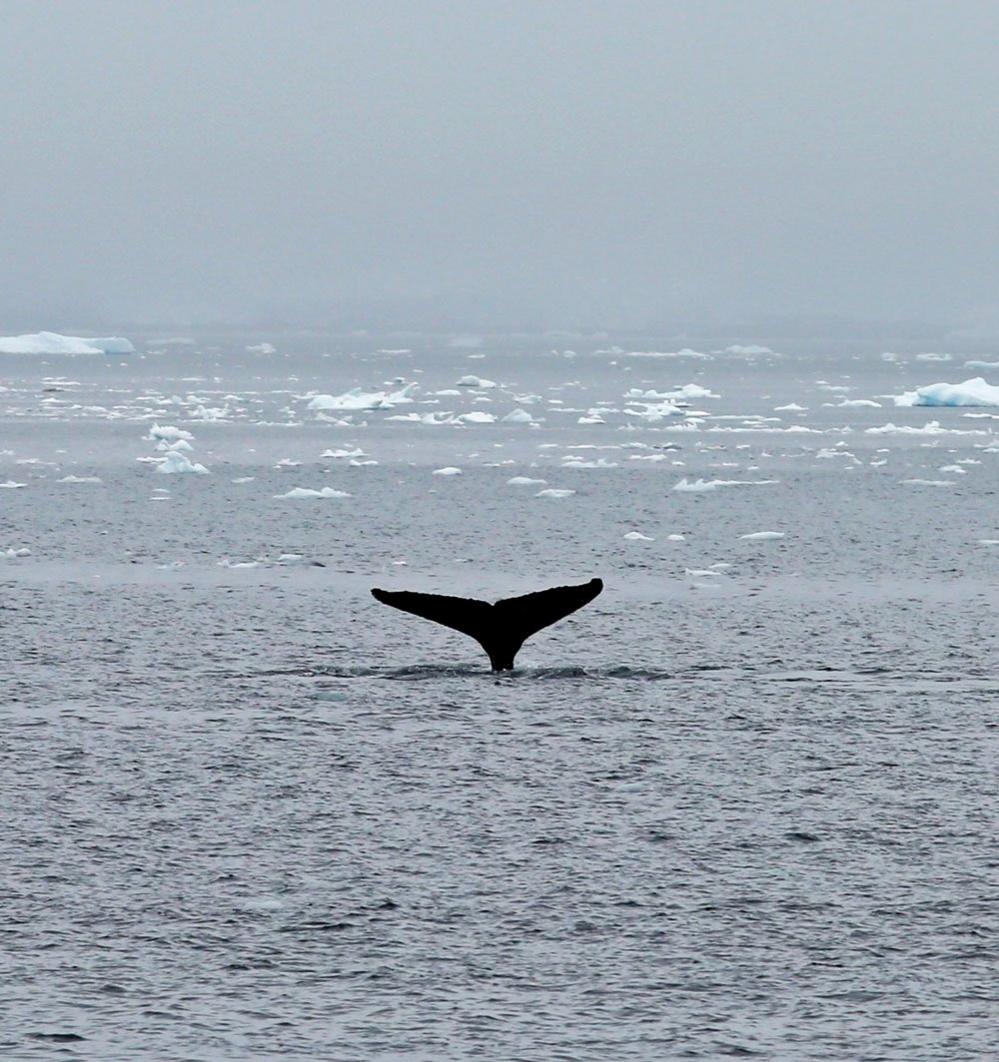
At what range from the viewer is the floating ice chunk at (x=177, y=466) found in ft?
118

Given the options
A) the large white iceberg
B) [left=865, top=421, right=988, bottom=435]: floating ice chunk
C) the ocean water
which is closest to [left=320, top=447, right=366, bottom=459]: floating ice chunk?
the ocean water

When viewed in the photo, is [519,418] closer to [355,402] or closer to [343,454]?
[355,402]

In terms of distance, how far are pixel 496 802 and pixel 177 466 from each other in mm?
28052

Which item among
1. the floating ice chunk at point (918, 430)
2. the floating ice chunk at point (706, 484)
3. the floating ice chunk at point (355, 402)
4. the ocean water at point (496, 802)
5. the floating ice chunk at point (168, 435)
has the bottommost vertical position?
the ocean water at point (496, 802)

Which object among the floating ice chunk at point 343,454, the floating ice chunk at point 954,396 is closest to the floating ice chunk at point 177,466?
the floating ice chunk at point 343,454

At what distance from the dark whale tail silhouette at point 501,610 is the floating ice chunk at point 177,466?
23.3 meters

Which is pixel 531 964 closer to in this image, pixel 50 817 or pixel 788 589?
pixel 50 817

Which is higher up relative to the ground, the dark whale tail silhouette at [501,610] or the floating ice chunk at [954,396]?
the floating ice chunk at [954,396]

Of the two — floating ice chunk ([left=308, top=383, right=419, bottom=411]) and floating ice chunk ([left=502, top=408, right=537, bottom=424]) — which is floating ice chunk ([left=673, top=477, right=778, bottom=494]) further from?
floating ice chunk ([left=308, top=383, right=419, bottom=411])

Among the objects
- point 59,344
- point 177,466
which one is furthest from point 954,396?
point 59,344

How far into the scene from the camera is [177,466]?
36.8 meters

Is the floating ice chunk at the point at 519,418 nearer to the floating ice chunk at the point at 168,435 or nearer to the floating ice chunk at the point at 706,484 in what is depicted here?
the floating ice chunk at the point at 168,435

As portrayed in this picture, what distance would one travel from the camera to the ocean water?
257 inches

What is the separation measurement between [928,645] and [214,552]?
1071 centimetres
